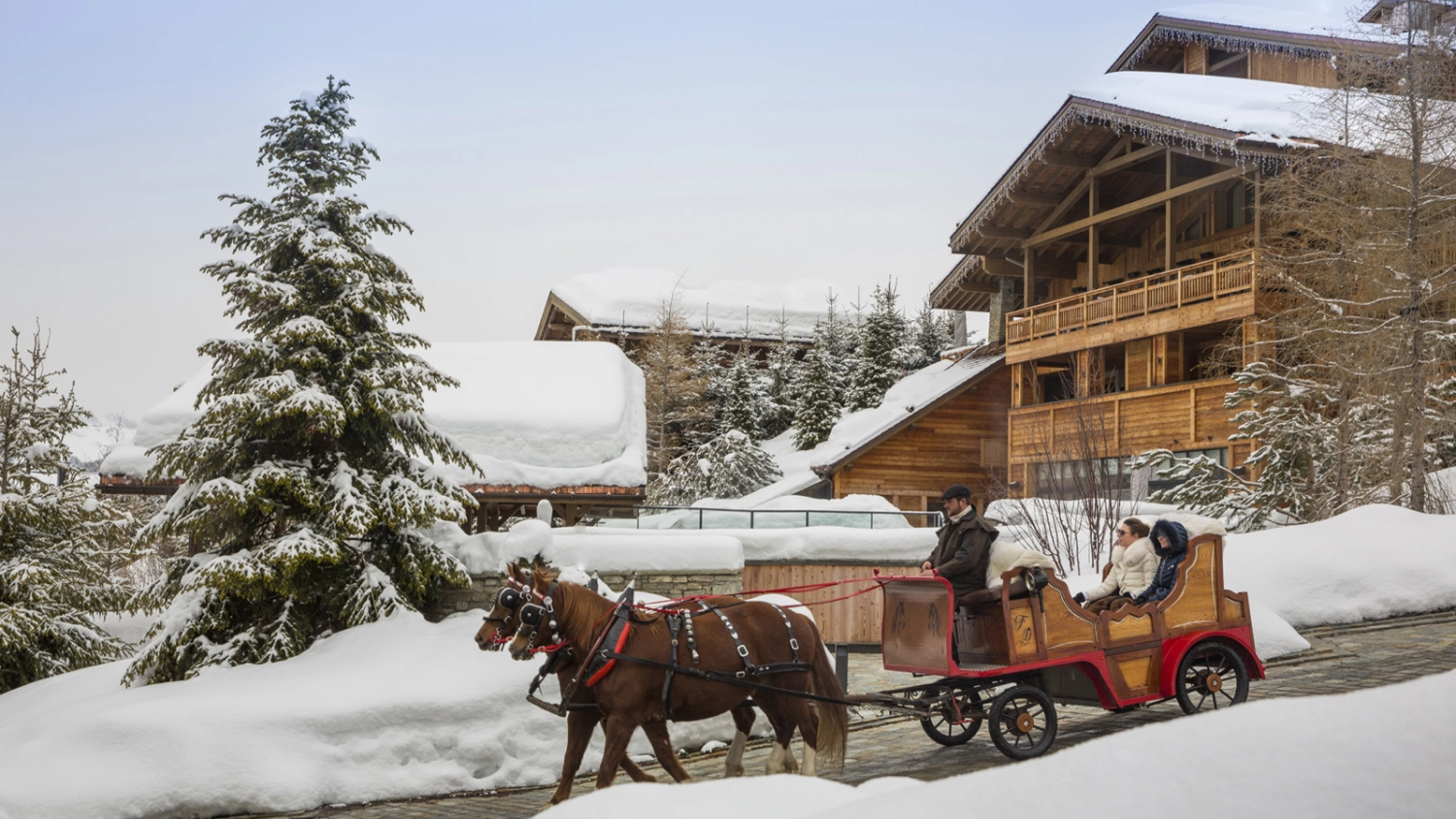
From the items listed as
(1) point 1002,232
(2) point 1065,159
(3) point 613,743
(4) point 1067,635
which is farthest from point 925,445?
(3) point 613,743

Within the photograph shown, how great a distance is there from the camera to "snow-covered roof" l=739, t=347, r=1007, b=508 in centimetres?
3125

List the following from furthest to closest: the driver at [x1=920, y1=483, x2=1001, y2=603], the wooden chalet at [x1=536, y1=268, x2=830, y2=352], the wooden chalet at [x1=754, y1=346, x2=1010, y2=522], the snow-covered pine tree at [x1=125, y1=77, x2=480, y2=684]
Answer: the wooden chalet at [x1=536, y1=268, x2=830, y2=352], the wooden chalet at [x1=754, y1=346, x2=1010, y2=522], the snow-covered pine tree at [x1=125, y1=77, x2=480, y2=684], the driver at [x1=920, y1=483, x2=1001, y2=603]

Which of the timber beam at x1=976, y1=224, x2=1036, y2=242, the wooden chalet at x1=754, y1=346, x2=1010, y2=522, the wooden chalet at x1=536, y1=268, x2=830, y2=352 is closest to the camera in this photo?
the wooden chalet at x1=754, y1=346, x2=1010, y2=522

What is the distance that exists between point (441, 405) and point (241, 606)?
21.7 feet

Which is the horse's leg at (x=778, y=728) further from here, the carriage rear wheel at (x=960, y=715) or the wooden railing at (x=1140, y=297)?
the wooden railing at (x=1140, y=297)

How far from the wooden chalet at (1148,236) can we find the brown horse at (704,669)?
13.4 m

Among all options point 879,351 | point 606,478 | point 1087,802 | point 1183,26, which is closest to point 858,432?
point 879,351

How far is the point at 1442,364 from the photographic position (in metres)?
20.4

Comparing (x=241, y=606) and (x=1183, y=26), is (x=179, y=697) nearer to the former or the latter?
(x=241, y=606)

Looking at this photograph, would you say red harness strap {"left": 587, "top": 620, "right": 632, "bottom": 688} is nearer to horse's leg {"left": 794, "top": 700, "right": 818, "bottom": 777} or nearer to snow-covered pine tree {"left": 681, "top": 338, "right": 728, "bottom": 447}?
horse's leg {"left": 794, "top": 700, "right": 818, "bottom": 777}

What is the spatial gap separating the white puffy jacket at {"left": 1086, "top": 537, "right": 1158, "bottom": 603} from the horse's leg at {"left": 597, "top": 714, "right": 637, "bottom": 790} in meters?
4.25

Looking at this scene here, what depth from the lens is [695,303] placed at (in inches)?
2114

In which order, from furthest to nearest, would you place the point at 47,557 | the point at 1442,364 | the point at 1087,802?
the point at 1442,364
the point at 47,557
the point at 1087,802

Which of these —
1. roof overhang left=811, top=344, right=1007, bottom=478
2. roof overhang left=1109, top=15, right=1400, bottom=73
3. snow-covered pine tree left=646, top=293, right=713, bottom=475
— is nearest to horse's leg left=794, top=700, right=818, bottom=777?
roof overhang left=811, top=344, right=1007, bottom=478
